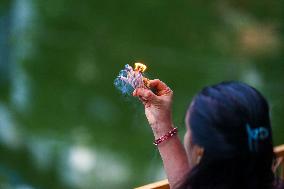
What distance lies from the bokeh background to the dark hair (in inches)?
80.3

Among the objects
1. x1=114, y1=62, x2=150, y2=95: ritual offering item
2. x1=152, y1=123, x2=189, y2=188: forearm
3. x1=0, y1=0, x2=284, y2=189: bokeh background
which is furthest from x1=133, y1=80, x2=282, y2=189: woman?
x1=0, y1=0, x2=284, y2=189: bokeh background

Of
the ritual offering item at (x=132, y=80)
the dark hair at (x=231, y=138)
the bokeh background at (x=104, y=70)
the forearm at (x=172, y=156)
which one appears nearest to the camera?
the dark hair at (x=231, y=138)

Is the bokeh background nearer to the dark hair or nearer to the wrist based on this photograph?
the wrist

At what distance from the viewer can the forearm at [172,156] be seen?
5.76ft

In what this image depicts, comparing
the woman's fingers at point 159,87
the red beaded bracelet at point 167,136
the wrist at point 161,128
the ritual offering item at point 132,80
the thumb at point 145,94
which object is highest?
the ritual offering item at point 132,80

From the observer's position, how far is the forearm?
175 centimetres

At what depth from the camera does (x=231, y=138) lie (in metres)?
1.29

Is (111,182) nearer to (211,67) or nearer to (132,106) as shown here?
(132,106)

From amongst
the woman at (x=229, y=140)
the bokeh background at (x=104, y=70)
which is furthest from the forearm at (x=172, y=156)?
the bokeh background at (x=104, y=70)

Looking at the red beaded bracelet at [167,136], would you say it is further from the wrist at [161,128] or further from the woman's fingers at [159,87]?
the woman's fingers at [159,87]

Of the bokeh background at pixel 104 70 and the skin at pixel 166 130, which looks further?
the bokeh background at pixel 104 70

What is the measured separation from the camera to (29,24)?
3721mm

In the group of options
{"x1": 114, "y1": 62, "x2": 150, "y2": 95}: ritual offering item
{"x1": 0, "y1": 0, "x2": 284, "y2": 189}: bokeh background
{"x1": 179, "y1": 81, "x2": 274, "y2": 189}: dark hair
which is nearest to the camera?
{"x1": 179, "y1": 81, "x2": 274, "y2": 189}: dark hair

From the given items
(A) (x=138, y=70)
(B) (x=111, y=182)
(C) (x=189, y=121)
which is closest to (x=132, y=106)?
(B) (x=111, y=182)
